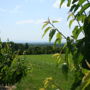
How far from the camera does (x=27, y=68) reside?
1006 centimetres

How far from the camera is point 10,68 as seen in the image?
9.42 metres

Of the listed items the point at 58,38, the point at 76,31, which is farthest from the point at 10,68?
the point at 76,31

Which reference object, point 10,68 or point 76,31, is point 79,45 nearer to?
point 76,31

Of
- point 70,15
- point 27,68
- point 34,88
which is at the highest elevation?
point 70,15

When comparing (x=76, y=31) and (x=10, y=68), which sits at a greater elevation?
(x=76, y=31)

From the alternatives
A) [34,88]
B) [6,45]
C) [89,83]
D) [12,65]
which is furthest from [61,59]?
[34,88]

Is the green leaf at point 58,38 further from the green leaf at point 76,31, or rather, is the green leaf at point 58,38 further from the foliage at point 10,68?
the foliage at point 10,68

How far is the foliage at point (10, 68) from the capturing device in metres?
9.35

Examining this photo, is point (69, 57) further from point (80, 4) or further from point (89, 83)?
point (89, 83)

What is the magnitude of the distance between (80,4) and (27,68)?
8.61 m

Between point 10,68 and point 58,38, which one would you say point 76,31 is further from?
point 10,68

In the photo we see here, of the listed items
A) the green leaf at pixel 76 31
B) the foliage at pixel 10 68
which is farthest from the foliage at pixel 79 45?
the foliage at pixel 10 68

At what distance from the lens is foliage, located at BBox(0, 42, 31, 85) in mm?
9352

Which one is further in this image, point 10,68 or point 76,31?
point 10,68
